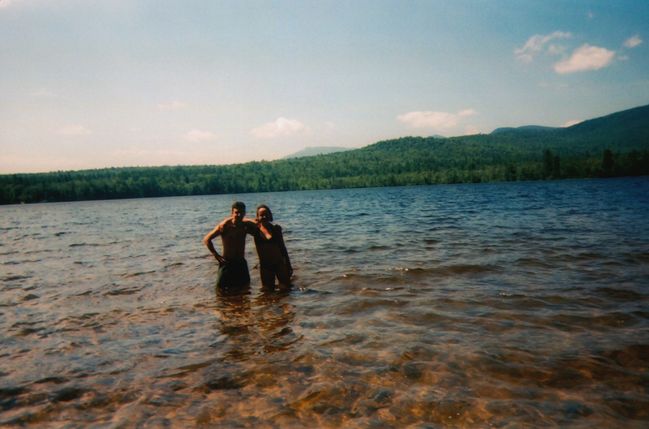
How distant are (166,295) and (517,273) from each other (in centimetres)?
1045

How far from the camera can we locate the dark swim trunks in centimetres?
1041

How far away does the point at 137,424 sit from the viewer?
15.1ft

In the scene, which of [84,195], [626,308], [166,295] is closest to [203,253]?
[166,295]

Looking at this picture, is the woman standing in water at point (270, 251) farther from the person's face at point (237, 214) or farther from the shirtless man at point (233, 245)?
the person's face at point (237, 214)

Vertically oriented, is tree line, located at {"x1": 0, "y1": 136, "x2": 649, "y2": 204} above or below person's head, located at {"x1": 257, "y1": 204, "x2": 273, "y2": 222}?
above

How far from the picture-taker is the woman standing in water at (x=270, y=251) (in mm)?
9883

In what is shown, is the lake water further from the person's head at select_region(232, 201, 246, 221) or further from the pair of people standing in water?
the person's head at select_region(232, 201, 246, 221)

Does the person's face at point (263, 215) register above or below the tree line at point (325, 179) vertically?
below

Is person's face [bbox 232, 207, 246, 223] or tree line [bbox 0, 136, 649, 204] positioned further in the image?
tree line [bbox 0, 136, 649, 204]

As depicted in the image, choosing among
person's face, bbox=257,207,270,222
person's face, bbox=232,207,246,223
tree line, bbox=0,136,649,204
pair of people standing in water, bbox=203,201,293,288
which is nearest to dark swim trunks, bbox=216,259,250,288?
pair of people standing in water, bbox=203,201,293,288

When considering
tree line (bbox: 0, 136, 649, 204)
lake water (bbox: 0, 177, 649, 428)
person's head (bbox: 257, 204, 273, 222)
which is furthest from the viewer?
tree line (bbox: 0, 136, 649, 204)

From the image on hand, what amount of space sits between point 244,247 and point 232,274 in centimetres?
91

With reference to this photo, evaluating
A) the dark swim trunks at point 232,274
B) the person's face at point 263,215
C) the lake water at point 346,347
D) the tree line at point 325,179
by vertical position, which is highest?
the tree line at point 325,179

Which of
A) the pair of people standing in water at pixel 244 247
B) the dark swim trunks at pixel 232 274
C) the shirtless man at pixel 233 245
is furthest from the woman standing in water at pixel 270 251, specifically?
the dark swim trunks at pixel 232 274
